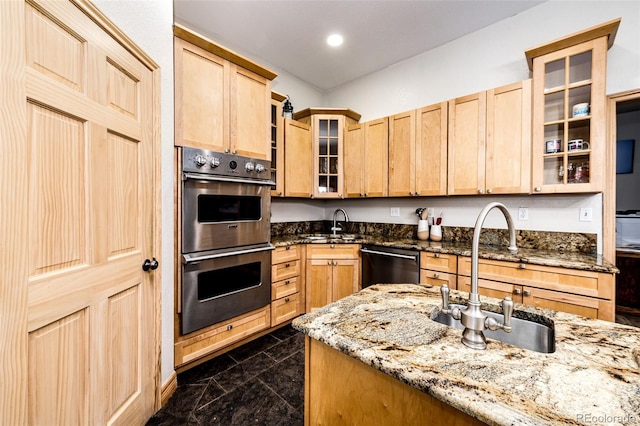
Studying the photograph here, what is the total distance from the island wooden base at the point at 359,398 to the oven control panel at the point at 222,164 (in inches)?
62.7

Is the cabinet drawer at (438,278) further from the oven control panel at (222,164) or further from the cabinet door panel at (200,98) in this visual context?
the cabinet door panel at (200,98)

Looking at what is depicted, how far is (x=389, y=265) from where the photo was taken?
2766 mm

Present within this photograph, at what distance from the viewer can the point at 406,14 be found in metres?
2.53

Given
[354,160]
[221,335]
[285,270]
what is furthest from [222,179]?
[354,160]

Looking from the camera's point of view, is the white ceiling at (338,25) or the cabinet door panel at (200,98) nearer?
the cabinet door panel at (200,98)

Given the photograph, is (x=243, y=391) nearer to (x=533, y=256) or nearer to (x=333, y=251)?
(x=333, y=251)

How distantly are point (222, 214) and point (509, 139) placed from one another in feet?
8.16

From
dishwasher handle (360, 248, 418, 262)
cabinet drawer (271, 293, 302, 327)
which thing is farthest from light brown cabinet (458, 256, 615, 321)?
cabinet drawer (271, 293, 302, 327)

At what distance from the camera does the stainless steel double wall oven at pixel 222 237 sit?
1.99 m

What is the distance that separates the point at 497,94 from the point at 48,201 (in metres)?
3.07

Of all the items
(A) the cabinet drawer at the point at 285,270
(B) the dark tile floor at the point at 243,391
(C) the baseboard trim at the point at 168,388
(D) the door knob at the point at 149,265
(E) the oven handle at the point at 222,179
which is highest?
(E) the oven handle at the point at 222,179

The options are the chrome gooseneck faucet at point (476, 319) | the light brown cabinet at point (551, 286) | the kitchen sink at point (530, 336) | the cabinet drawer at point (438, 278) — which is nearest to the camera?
the chrome gooseneck faucet at point (476, 319)


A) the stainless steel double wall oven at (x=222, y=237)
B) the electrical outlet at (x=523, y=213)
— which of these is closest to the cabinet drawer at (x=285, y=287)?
the stainless steel double wall oven at (x=222, y=237)

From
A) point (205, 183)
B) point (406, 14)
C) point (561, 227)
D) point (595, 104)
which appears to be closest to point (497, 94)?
point (595, 104)
